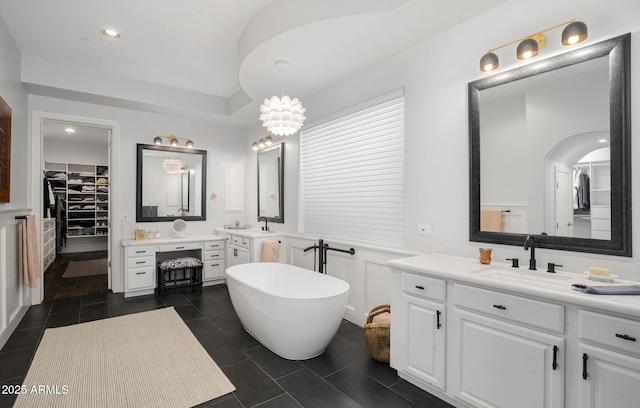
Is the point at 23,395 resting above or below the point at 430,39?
below

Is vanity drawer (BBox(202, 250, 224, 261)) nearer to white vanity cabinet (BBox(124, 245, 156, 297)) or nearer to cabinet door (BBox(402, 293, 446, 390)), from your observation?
white vanity cabinet (BBox(124, 245, 156, 297))

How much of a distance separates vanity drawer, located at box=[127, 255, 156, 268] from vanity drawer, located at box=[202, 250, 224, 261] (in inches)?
29.6

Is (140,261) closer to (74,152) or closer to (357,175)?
(357,175)

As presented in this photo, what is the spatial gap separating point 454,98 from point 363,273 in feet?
6.25

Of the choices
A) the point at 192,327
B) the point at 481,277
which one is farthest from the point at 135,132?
the point at 481,277

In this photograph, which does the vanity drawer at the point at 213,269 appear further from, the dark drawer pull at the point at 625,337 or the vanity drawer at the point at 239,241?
the dark drawer pull at the point at 625,337

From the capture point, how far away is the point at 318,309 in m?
2.54

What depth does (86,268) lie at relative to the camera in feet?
21.0

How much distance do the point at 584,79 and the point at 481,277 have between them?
1.37 meters

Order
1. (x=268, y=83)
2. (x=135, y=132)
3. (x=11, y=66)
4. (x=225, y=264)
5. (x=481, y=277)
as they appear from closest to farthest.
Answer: (x=481, y=277)
(x=11, y=66)
(x=268, y=83)
(x=135, y=132)
(x=225, y=264)

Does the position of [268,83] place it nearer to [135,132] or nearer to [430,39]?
[430,39]

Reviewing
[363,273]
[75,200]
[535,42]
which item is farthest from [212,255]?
[75,200]

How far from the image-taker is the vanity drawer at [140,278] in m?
4.50

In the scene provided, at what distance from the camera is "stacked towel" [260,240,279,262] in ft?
14.5
